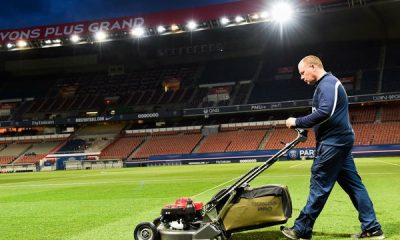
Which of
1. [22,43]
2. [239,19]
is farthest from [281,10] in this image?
[22,43]

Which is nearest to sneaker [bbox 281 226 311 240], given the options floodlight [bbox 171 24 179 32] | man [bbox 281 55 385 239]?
man [bbox 281 55 385 239]

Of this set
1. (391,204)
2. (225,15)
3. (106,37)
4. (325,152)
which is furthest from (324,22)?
(325,152)

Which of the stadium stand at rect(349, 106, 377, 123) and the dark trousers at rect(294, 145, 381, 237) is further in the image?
the stadium stand at rect(349, 106, 377, 123)

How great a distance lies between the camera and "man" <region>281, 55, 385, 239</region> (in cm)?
551

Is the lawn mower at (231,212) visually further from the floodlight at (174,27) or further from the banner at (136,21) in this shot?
the floodlight at (174,27)

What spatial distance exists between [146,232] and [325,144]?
2.62 metres

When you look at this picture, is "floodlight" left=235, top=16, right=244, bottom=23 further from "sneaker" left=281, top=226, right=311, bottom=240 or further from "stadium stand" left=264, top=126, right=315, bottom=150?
"sneaker" left=281, top=226, right=311, bottom=240

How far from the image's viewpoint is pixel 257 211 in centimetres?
552

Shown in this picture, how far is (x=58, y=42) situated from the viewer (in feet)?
159

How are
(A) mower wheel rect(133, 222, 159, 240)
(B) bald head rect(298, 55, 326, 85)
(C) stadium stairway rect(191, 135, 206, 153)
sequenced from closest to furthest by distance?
(A) mower wheel rect(133, 222, 159, 240) < (B) bald head rect(298, 55, 326, 85) < (C) stadium stairway rect(191, 135, 206, 153)

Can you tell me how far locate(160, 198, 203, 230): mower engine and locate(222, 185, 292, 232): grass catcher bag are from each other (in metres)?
0.35

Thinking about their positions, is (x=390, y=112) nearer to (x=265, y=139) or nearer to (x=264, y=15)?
(x=265, y=139)

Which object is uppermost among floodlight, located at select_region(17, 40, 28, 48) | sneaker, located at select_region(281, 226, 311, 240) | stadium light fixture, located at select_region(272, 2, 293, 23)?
floodlight, located at select_region(17, 40, 28, 48)

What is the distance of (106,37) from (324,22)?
23650 millimetres
